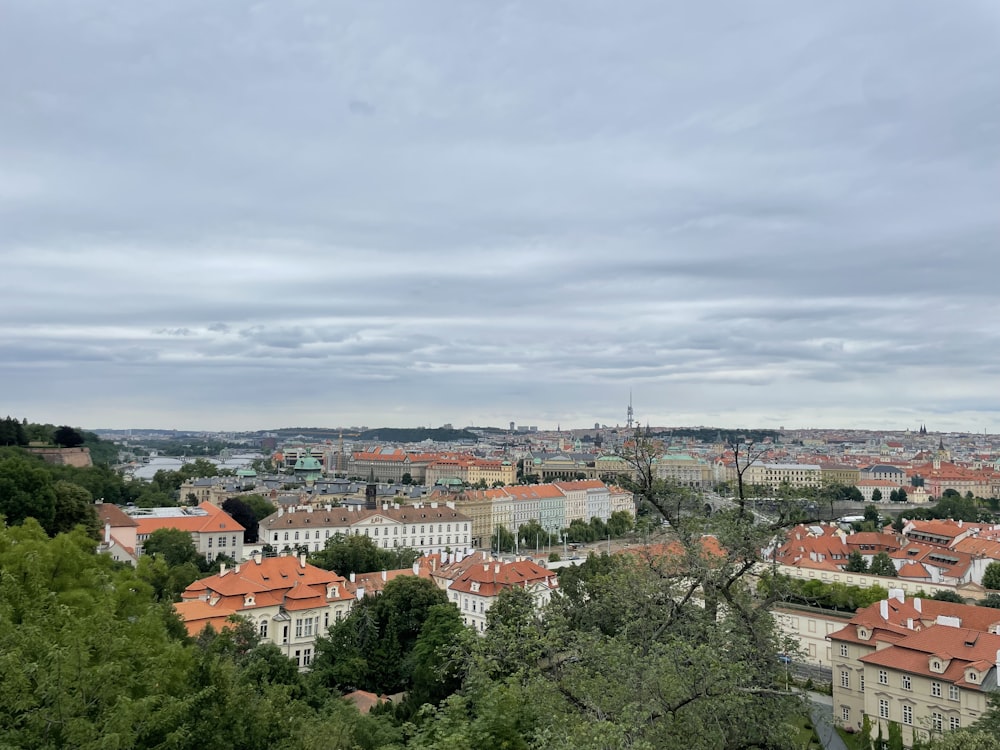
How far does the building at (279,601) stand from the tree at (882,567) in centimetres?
3500

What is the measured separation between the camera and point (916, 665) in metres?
29.4

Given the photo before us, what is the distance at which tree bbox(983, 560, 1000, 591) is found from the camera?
50241mm

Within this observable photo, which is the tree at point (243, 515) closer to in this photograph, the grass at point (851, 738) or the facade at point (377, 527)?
the facade at point (377, 527)

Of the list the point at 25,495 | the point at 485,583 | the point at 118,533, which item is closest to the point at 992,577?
the point at 485,583

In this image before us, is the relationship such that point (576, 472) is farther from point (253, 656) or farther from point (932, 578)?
point (253, 656)

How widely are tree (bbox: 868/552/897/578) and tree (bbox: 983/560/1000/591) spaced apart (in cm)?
Result: 548

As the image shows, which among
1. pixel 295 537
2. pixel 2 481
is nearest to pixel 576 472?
pixel 295 537

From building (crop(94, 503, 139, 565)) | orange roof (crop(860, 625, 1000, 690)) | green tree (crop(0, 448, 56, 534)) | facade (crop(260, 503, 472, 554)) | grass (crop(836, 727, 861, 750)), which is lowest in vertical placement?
grass (crop(836, 727, 861, 750))

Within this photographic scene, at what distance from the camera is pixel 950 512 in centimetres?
9244

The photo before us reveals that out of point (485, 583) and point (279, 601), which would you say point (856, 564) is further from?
point (279, 601)

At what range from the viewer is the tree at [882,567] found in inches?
2012

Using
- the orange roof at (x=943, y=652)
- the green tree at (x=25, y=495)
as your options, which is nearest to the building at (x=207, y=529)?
the green tree at (x=25, y=495)

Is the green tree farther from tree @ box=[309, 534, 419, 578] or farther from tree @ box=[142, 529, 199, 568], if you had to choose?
tree @ box=[309, 534, 419, 578]

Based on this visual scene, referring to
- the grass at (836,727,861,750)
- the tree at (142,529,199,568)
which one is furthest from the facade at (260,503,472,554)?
the grass at (836,727,861,750)
